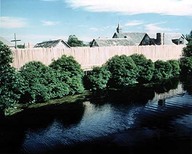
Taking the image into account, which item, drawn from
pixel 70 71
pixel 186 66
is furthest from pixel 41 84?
pixel 186 66

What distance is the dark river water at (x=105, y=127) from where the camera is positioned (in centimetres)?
1243

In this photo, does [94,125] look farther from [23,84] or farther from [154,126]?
[23,84]

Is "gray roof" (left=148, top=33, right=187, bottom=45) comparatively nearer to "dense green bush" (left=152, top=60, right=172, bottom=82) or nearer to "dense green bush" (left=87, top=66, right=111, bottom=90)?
"dense green bush" (left=152, top=60, right=172, bottom=82)

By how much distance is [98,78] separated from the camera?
2542 cm

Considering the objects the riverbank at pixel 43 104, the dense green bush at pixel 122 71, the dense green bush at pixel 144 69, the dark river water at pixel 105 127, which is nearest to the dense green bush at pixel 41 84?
the riverbank at pixel 43 104

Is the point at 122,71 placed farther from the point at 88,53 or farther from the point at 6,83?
the point at 6,83

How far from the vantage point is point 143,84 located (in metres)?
28.3

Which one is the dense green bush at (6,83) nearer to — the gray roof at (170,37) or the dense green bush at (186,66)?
the dense green bush at (186,66)

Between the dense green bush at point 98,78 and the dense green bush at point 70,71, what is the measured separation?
114 cm

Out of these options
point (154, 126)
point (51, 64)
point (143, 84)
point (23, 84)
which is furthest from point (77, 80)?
point (154, 126)

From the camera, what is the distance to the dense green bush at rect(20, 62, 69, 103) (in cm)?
2059

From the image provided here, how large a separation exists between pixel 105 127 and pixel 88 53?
14553 millimetres

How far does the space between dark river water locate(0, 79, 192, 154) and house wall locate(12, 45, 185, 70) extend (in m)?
6.32

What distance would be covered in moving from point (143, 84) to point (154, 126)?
1379 centimetres
